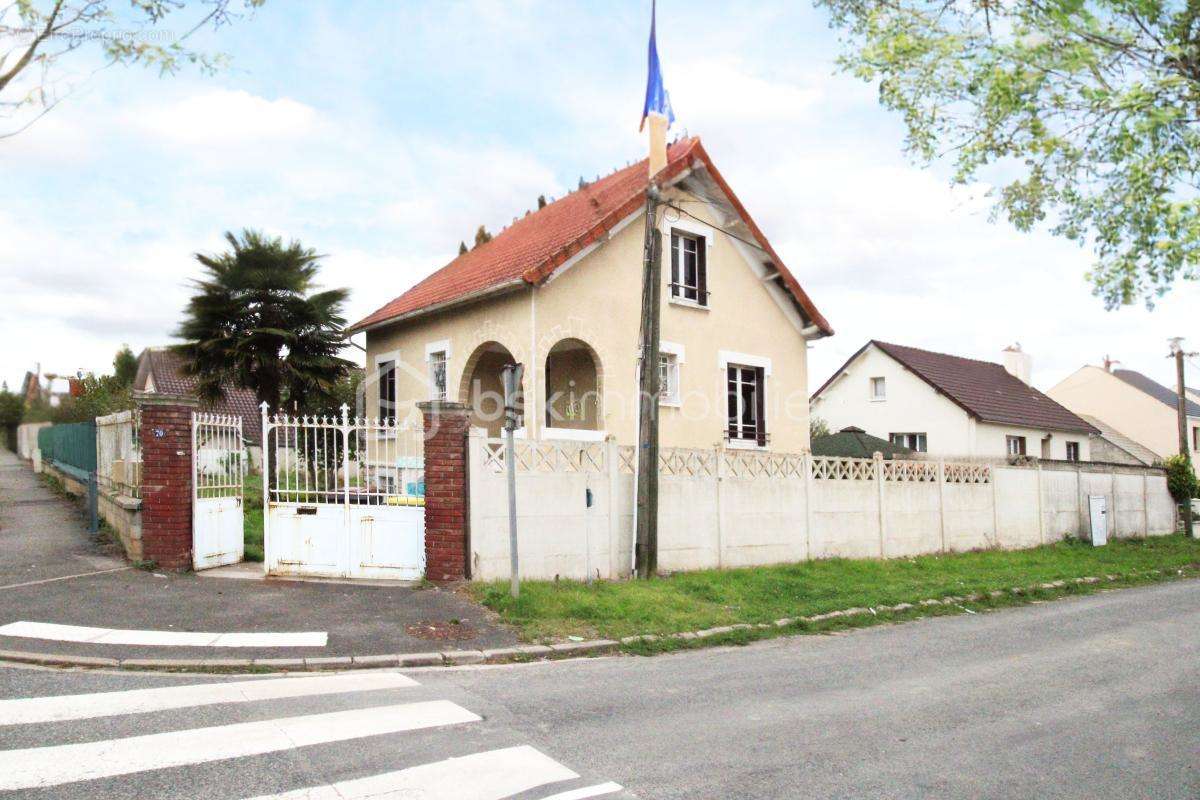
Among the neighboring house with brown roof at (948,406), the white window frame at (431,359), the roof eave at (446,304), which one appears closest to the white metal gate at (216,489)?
the roof eave at (446,304)

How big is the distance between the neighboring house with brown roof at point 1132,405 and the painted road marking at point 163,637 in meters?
46.2

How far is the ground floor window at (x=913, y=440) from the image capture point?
1248 inches

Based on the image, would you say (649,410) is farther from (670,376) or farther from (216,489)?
(216,489)

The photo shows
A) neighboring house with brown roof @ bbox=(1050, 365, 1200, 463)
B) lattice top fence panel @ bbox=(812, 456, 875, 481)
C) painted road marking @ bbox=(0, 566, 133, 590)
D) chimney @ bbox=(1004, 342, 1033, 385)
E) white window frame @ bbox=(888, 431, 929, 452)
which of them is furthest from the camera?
neighboring house with brown roof @ bbox=(1050, 365, 1200, 463)

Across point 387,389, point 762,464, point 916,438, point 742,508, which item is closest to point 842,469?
point 762,464

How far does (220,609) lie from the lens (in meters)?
9.01

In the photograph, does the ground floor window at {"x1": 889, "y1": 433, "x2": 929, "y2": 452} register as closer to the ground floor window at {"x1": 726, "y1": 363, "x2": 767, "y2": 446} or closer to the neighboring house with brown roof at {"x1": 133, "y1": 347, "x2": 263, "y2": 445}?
the ground floor window at {"x1": 726, "y1": 363, "x2": 767, "y2": 446}

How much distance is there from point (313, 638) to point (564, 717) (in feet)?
10.7

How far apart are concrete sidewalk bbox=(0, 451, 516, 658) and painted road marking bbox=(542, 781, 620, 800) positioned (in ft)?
11.9

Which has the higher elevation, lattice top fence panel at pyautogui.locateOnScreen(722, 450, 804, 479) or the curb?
lattice top fence panel at pyautogui.locateOnScreen(722, 450, 804, 479)

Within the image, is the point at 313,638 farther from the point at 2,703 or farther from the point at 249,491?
the point at 249,491

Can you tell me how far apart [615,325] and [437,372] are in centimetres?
390

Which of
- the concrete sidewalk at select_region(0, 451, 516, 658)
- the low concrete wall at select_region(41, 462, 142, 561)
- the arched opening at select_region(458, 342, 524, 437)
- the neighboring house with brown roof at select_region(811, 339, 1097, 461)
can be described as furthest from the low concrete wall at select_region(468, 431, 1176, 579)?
the neighboring house with brown roof at select_region(811, 339, 1097, 461)

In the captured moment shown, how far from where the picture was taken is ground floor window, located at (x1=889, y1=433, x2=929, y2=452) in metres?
31.7
